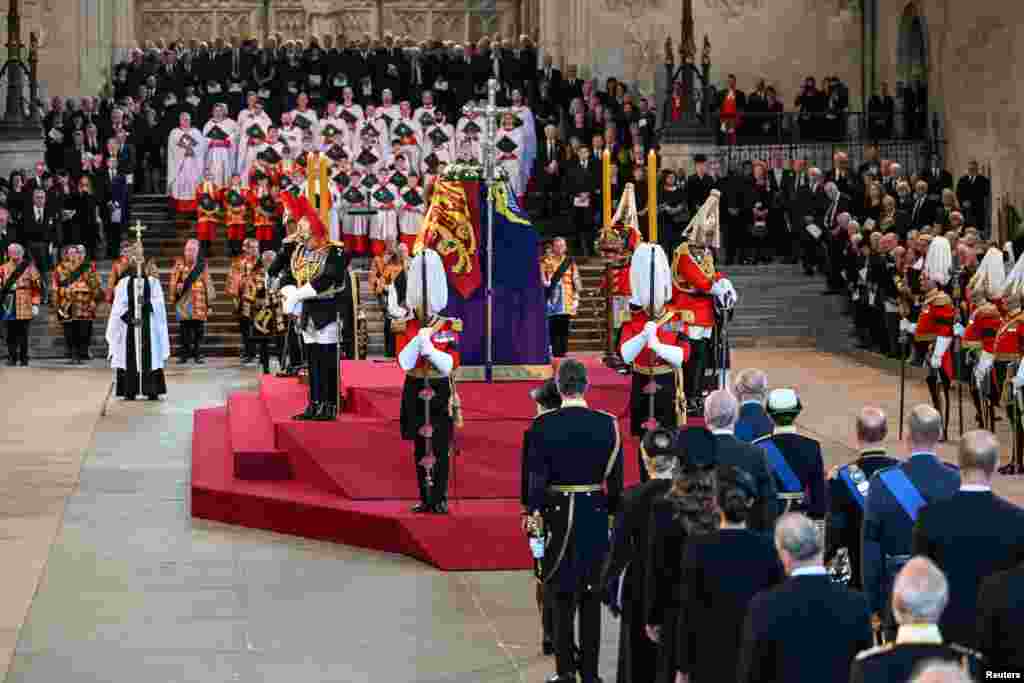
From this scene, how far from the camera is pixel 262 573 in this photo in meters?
14.2

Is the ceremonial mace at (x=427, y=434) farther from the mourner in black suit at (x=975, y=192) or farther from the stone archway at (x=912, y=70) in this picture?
the stone archway at (x=912, y=70)

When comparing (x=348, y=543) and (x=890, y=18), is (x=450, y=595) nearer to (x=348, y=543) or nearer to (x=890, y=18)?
(x=348, y=543)

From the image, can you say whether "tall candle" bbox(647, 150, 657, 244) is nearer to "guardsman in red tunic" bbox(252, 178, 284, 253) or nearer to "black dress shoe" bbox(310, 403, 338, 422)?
"black dress shoe" bbox(310, 403, 338, 422)

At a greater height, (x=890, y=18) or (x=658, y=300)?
(x=890, y=18)

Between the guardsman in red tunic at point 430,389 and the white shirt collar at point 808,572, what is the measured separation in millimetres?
7255

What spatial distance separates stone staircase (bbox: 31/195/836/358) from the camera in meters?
29.1

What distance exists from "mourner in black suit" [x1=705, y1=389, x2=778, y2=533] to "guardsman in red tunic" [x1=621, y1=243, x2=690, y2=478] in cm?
610

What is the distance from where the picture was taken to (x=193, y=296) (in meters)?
27.6

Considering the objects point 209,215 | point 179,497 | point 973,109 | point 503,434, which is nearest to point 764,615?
point 503,434

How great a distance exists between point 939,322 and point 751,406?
915cm

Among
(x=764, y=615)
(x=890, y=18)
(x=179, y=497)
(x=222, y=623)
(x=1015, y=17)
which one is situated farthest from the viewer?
(x=890, y=18)

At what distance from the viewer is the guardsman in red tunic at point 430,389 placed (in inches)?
561

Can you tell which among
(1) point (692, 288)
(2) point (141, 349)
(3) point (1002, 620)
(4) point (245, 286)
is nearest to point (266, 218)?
(4) point (245, 286)

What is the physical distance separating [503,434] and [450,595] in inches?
100
